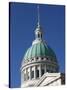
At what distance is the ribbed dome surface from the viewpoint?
9.82 ft

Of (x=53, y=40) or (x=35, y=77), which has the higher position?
(x=53, y=40)

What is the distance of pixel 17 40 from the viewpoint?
2.98m

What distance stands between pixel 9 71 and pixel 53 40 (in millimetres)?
492

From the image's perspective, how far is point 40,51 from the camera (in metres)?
3.03

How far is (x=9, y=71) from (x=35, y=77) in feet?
0.82

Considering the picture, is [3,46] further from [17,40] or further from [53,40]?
[53,40]

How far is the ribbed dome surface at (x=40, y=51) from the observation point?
9.82 ft

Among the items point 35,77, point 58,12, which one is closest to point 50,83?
point 35,77

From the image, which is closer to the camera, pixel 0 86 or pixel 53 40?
pixel 0 86

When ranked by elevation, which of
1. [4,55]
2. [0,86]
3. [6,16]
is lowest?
[0,86]

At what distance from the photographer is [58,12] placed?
10.2 ft

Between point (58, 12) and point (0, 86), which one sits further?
point (58, 12)

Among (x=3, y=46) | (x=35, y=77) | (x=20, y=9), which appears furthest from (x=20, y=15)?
(x=35, y=77)

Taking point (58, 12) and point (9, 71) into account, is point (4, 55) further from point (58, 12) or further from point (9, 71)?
point (58, 12)
